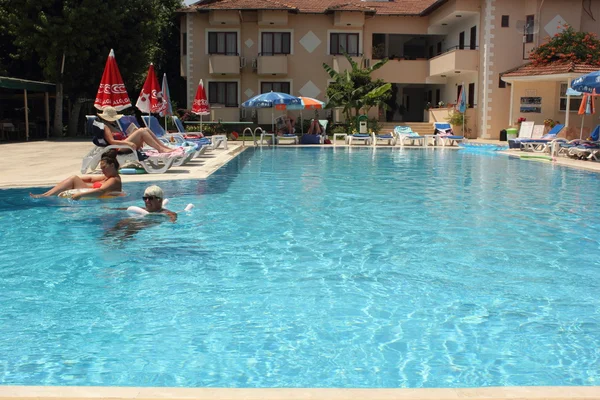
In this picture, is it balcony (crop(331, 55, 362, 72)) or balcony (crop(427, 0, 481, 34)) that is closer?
balcony (crop(427, 0, 481, 34))

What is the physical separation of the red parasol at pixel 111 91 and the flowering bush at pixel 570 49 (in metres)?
21.6

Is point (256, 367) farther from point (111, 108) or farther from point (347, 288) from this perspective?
point (111, 108)

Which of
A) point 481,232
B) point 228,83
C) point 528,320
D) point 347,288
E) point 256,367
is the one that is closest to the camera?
point 256,367

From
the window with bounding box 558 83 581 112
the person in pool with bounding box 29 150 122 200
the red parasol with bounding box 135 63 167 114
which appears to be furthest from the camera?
the window with bounding box 558 83 581 112

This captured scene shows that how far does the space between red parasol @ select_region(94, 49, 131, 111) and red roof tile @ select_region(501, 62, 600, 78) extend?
760 inches

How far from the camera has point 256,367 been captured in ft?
12.8

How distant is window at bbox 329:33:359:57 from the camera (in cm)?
3669

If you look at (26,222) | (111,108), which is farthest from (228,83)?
(26,222)

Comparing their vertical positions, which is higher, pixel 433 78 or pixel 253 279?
pixel 433 78

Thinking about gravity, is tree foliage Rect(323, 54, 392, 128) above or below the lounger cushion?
above

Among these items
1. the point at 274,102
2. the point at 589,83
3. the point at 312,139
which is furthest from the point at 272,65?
the point at 589,83

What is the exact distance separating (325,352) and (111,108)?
10.2 metres

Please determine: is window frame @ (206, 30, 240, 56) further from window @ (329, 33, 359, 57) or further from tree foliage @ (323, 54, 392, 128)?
tree foliage @ (323, 54, 392, 128)

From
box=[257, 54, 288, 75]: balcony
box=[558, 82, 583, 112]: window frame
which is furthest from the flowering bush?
box=[257, 54, 288, 75]: balcony
